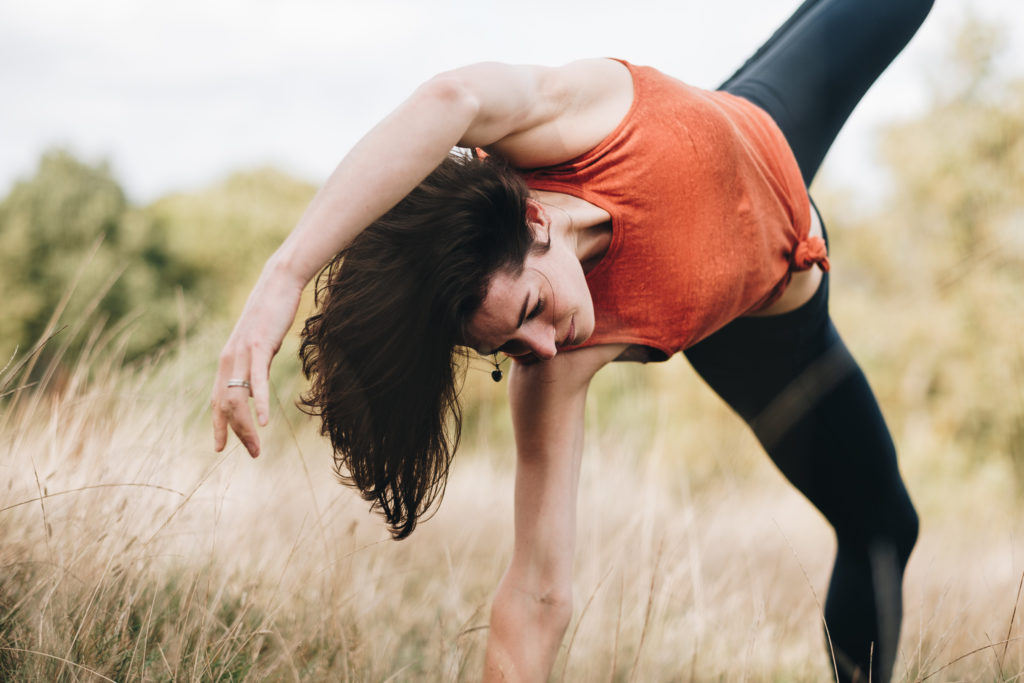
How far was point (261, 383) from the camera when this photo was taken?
3.61 feet

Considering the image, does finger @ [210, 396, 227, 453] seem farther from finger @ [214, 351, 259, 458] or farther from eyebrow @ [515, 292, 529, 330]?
eyebrow @ [515, 292, 529, 330]

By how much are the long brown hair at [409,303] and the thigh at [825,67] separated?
0.98m

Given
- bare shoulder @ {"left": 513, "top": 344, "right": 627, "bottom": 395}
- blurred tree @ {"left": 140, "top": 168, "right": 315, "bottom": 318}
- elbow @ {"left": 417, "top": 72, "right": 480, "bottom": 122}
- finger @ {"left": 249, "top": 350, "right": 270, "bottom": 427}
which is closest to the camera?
finger @ {"left": 249, "top": 350, "right": 270, "bottom": 427}

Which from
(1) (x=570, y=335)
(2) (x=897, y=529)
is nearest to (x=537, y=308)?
(1) (x=570, y=335)

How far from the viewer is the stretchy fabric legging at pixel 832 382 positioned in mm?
2275

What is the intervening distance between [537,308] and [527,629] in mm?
713

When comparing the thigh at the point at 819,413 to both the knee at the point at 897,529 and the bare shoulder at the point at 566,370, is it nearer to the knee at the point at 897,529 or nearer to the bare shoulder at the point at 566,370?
the knee at the point at 897,529

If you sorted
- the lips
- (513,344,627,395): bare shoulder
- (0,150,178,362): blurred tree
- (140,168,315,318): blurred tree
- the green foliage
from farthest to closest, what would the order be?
(140,168,315,318): blurred tree < (0,150,178,362): blurred tree < the green foliage < (513,344,627,395): bare shoulder < the lips

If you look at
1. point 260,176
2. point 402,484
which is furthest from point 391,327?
point 260,176

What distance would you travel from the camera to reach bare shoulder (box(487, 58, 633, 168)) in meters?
1.64

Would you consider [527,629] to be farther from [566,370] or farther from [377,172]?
[377,172]

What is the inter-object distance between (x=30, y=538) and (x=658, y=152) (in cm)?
171

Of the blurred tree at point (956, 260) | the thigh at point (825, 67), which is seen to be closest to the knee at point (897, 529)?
the thigh at point (825, 67)

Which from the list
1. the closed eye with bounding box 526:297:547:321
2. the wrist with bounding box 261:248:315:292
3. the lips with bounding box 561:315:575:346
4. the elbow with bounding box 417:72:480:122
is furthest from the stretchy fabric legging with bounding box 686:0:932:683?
the wrist with bounding box 261:248:315:292
